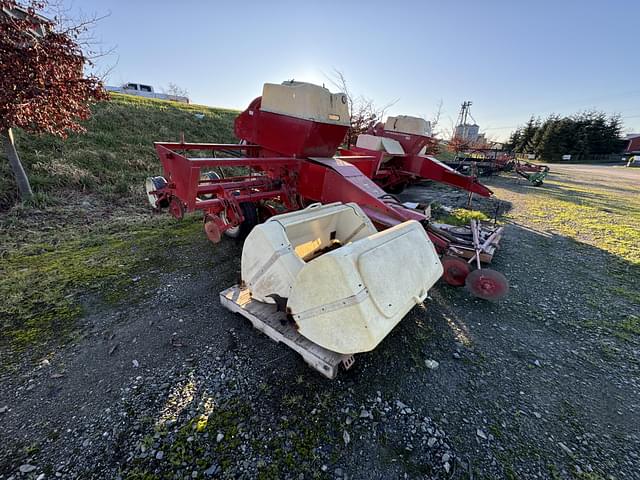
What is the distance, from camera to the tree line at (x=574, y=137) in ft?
117

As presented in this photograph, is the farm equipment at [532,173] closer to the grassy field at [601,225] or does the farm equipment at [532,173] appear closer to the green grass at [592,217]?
the grassy field at [601,225]

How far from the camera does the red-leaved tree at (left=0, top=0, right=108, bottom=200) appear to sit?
3936 mm

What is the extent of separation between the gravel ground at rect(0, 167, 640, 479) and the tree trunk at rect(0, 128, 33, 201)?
13.2 ft


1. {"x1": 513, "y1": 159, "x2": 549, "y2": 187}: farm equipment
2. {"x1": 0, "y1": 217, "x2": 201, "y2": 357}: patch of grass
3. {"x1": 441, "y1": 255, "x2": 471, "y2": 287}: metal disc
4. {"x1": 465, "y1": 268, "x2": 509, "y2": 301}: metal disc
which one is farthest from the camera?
{"x1": 513, "y1": 159, "x2": 549, "y2": 187}: farm equipment

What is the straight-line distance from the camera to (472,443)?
169cm

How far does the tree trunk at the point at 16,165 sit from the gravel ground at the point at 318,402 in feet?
13.2

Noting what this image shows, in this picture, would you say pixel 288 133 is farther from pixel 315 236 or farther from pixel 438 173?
pixel 438 173

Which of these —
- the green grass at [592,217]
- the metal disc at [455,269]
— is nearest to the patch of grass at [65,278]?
the metal disc at [455,269]

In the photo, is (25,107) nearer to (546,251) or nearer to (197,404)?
(197,404)

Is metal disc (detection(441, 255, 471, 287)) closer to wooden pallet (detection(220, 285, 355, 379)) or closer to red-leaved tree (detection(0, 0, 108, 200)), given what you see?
wooden pallet (detection(220, 285, 355, 379))

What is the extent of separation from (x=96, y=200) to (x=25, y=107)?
1.97 metres

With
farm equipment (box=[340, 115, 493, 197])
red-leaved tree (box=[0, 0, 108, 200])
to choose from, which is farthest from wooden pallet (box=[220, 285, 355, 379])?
farm equipment (box=[340, 115, 493, 197])

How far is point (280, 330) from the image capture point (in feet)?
7.38

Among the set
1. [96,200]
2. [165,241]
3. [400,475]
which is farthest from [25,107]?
[400,475]
